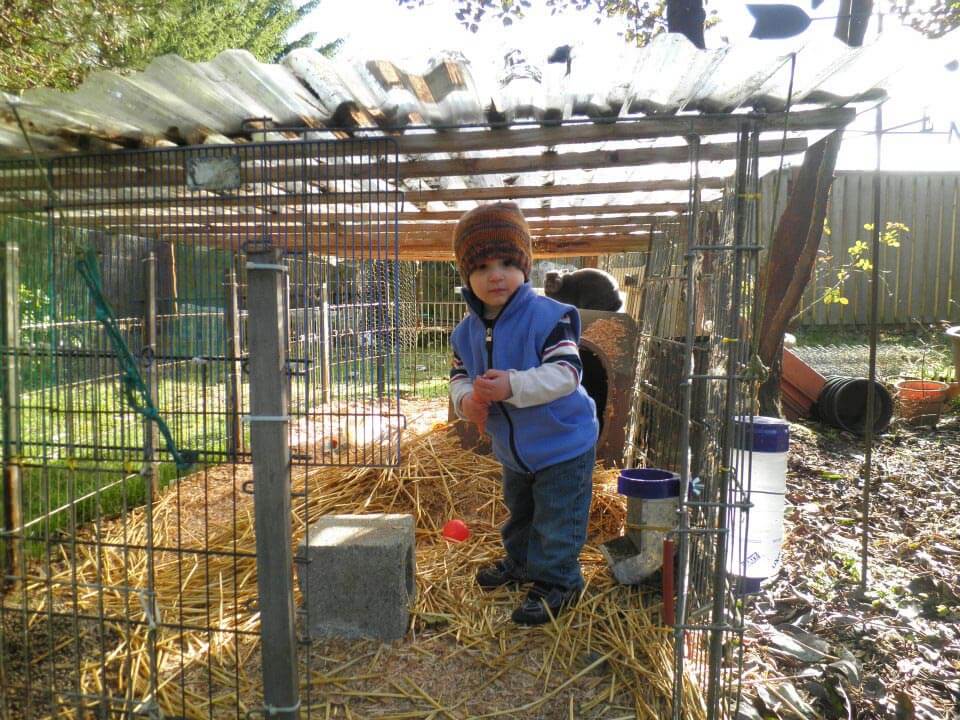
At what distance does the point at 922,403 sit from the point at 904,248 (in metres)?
6.39

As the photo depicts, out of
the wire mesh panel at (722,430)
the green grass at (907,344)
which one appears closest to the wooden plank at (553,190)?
the wire mesh panel at (722,430)

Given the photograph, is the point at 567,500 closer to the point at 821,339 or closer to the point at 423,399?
the point at 423,399

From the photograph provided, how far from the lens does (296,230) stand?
16.9 feet

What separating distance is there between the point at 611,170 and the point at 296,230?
2552 millimetres

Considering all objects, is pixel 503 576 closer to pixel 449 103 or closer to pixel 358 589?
pixel 358 589

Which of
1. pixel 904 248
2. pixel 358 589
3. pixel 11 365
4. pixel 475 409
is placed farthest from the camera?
pixel 904 248

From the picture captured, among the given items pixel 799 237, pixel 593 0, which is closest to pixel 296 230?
pixel 799 237

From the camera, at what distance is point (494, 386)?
2.66 meters

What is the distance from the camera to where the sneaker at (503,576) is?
3342mm

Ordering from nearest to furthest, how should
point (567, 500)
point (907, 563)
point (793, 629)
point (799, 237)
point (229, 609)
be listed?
point (567, 500) → point (229, 609) → point (793, 629) → point (907, 563) → point (799, 237)

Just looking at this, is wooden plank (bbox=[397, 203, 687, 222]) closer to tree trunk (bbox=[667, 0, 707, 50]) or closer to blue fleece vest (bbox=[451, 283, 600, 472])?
tree trunk (bbox=[667, 0, 707, 50])

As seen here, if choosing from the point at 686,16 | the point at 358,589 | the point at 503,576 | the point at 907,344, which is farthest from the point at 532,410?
the point at 907,344

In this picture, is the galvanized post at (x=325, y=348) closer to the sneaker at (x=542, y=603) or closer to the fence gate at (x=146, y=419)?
the fence gate at (x=146, y=419)

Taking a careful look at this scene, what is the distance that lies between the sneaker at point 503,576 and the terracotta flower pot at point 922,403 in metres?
6.05
